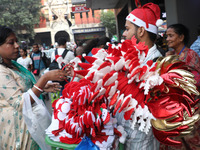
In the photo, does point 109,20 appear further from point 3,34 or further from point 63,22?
point 3,34

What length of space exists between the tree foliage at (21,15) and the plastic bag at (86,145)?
88.3ft

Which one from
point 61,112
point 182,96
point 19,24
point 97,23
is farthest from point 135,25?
point 97,23

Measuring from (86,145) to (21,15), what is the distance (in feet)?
95.9

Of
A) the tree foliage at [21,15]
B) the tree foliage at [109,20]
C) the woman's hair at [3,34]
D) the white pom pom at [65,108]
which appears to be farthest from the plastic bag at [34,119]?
the tree foliage at [109,20]

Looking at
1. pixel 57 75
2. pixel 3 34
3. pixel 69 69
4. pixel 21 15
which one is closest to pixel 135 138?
pixel 69 69

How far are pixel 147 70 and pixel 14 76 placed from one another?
131cm

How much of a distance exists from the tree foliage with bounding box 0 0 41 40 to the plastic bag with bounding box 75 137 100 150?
88.3ft

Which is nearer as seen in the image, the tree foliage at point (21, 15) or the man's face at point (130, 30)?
the man's face at point (130, 30)

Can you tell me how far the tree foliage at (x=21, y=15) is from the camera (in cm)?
2612

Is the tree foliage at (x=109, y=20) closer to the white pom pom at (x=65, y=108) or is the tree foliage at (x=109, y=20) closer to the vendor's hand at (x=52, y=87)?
the vendor's hand at (x=52, y=87)

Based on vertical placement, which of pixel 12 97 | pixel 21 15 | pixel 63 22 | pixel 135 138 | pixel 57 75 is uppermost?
pixel 21 15

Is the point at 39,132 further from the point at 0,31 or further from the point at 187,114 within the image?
the point at 187,114

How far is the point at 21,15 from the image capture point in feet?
88.8

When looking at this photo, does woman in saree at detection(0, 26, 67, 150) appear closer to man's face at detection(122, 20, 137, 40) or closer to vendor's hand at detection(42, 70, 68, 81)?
vendor's hand at detection(42, 70, 68, 81)
